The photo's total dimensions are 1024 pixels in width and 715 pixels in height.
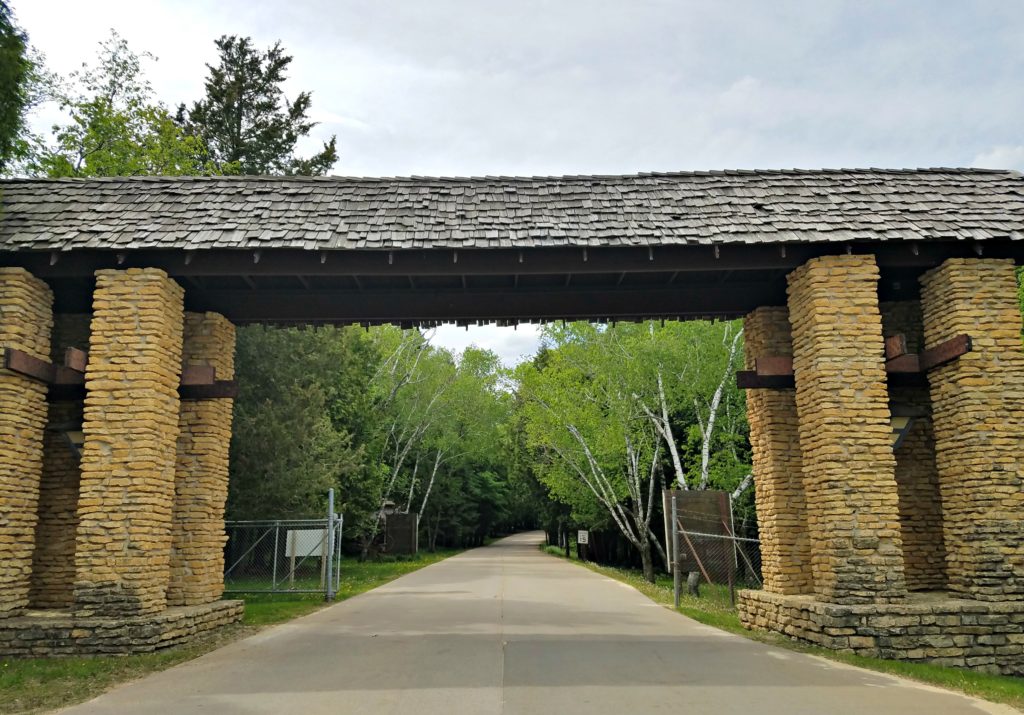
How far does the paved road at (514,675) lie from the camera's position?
6582mm

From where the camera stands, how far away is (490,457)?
56.4 meters

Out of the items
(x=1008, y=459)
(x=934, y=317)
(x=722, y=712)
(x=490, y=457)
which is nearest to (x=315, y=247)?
(x=722, y=712)

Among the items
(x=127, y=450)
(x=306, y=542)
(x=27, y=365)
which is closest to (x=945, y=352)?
(x=127, y=450)

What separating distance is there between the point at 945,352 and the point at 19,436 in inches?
458

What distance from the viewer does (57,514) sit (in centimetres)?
1071

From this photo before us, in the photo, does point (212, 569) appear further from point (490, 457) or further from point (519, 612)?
point (490, 457)

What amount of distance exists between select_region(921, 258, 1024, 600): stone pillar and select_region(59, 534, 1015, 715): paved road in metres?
2.44

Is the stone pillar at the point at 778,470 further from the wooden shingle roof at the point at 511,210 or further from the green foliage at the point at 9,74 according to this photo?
the green foliage at the point at 9,74

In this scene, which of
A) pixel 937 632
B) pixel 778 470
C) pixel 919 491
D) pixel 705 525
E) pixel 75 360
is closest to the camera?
pixel 937 632

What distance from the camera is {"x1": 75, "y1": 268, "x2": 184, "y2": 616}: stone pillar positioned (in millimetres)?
9008

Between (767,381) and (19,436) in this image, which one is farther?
(767,381)

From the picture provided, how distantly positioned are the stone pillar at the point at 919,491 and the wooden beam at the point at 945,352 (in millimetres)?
707

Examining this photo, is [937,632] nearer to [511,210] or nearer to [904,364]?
[904,364]

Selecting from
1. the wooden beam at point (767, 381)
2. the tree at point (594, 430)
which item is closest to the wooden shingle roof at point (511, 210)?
the wooden beam at point (767, 381)
